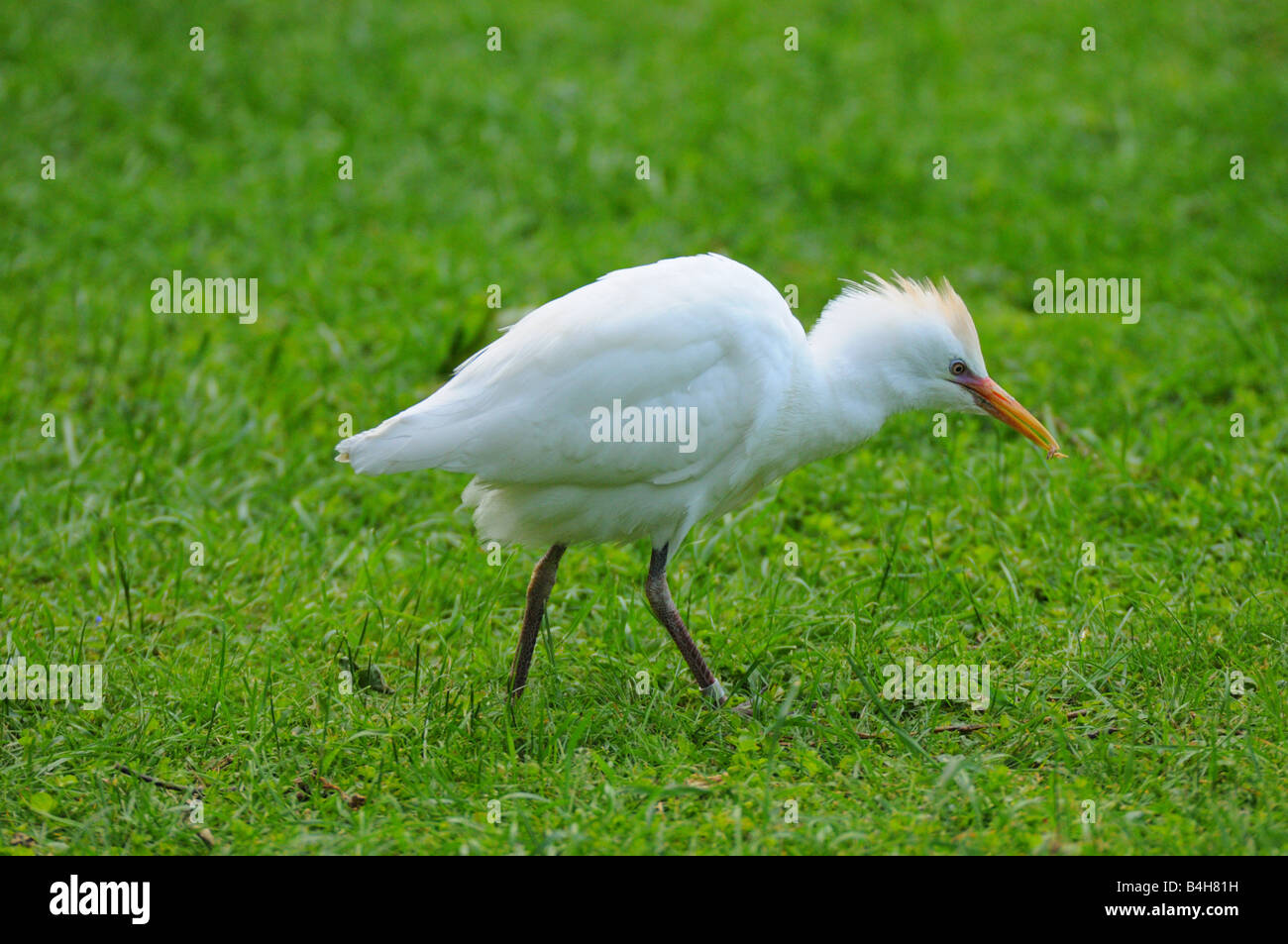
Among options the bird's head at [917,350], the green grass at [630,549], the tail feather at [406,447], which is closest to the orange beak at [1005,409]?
the bird's head at [917,350]

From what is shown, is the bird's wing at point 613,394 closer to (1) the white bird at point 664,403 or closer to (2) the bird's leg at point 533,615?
(1) the white bird at point 664,403

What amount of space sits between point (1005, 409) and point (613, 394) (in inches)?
56.8

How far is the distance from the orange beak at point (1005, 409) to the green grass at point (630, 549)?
0.65 metres

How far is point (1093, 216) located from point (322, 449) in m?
4.86

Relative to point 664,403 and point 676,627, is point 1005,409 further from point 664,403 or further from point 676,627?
point 676,627

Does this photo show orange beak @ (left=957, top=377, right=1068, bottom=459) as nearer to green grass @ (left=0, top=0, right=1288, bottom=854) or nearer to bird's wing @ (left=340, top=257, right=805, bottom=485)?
green grass @ (left=0, top=0, right=1288, bottom=854)

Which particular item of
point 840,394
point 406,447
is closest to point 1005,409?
point 840,394

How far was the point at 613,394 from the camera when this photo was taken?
424 cm

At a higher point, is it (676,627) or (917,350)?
(917,350)

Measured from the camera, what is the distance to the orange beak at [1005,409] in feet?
15.3

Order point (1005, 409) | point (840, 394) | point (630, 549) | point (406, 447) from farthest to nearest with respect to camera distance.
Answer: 1. point (630, 549)
2. point (1005, 409)
3. point (840, 394)
4. point (406, 447)

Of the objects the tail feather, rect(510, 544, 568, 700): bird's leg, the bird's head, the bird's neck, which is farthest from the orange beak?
the tail feather

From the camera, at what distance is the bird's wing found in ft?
13.9
